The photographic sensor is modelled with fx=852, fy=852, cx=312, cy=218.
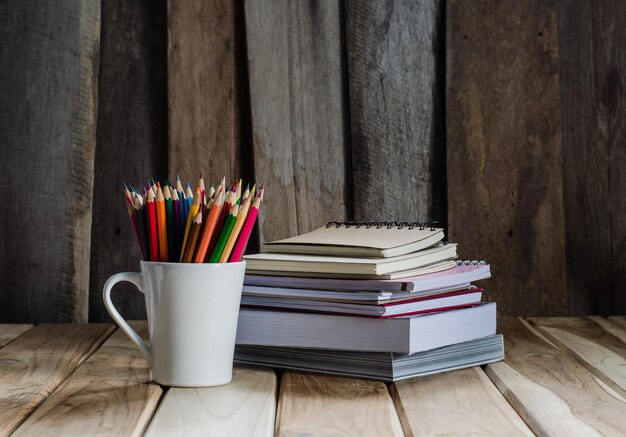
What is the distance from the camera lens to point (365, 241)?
3.36 feet

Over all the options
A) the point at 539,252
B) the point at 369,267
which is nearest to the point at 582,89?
the point at 539,252

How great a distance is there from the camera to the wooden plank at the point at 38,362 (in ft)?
2.73

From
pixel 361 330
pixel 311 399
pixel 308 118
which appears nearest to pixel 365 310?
pixel 361 330

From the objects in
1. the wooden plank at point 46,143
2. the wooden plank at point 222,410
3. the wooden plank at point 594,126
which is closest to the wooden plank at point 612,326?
the wooden plank at point 594,126

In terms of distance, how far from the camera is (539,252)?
1.46m

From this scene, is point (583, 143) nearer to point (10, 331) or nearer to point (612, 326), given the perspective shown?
point (612, 326)

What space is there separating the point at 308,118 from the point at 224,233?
1.94 feet

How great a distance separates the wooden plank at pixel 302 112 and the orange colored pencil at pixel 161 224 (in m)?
0.55

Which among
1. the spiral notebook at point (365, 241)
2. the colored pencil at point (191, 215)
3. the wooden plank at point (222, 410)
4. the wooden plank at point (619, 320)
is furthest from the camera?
the wooden plank at point (619, 320)

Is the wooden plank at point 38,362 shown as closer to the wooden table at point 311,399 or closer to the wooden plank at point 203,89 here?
the wooden table at point 311,399

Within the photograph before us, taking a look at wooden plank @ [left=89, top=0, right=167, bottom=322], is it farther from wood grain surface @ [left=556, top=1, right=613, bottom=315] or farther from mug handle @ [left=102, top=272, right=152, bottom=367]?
wood grain surface @ [left=556, top=1, right=613, bottom=315]

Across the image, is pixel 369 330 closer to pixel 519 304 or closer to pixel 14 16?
pixel 519 304

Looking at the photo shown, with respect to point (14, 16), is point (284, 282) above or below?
below

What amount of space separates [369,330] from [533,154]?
644 mm
